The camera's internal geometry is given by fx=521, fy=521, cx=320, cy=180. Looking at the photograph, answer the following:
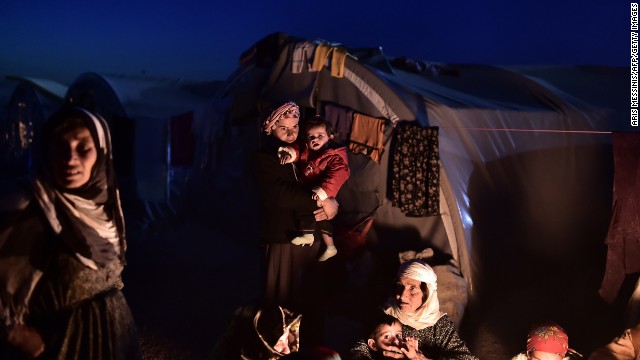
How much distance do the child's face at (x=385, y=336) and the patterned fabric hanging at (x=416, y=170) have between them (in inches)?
91.0

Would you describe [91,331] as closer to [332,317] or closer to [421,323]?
[421,323]

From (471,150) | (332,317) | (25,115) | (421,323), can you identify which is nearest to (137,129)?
(25,115)

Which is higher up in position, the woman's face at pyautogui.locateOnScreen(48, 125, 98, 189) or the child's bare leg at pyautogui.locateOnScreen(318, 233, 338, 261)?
the woman's face at pyautogui.locateOnScreen(48, 125, 98, 189)

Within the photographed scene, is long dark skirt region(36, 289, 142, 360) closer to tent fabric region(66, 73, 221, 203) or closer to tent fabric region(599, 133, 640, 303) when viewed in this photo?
tent fabric region(599, 133, 640, 303)

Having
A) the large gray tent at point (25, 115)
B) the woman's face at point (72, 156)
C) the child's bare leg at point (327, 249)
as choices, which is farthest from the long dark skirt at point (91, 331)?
the large gray tent at point (25, 115)

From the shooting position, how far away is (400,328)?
337 cm

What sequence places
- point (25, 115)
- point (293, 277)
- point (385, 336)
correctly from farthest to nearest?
point (25, 115) → point (293, 277) → point (385, 336)

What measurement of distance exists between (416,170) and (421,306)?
7.90 feet

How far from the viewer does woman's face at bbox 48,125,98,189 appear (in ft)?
6.88

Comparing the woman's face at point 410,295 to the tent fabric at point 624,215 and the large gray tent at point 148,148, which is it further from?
the large gray tent at point 148,148

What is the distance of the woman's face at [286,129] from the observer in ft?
11.7

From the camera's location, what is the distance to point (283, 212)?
11.8ft

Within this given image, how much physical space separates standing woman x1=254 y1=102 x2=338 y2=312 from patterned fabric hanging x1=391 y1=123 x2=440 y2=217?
6.57ft

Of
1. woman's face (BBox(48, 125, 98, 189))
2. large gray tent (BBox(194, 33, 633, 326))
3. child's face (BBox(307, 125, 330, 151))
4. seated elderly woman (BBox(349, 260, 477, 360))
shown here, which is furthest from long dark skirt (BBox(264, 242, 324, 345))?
large gray tent (BBox(194, 33, 633, 326))
